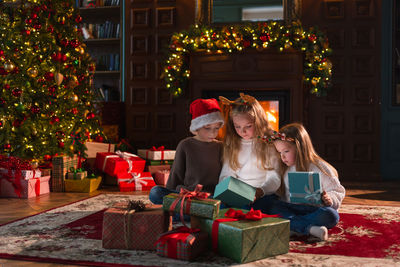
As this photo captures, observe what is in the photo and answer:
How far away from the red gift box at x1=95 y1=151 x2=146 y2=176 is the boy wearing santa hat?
160 cm

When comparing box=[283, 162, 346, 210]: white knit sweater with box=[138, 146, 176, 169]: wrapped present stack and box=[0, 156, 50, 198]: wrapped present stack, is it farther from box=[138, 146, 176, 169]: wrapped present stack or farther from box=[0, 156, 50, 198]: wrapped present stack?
box=[0, 156, 50, 198]: wrapped present stack

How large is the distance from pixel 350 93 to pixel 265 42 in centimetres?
135

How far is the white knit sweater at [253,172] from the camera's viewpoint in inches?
90.3

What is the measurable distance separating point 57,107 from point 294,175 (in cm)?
257

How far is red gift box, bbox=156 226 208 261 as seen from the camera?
5.40 feet

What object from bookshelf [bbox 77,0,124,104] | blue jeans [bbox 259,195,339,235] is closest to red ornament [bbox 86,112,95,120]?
bookshelf [bbox 77,0,124,104]

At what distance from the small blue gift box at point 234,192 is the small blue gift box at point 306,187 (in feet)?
0.72

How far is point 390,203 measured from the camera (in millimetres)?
3264

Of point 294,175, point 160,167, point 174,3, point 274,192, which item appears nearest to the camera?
point 294,175

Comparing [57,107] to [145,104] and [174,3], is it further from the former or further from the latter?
[174,3]

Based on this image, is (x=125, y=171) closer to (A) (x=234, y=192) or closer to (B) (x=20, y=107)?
(B) (x=20, y=107)

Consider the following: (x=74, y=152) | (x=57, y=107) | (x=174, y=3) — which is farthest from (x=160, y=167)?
(x=174, y=3)

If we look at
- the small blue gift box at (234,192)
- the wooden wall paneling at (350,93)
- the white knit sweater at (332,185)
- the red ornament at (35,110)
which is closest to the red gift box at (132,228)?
the small blue gift box at (234,192)

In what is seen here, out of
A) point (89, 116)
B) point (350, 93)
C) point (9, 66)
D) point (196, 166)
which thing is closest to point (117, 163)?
point (89, 116)
